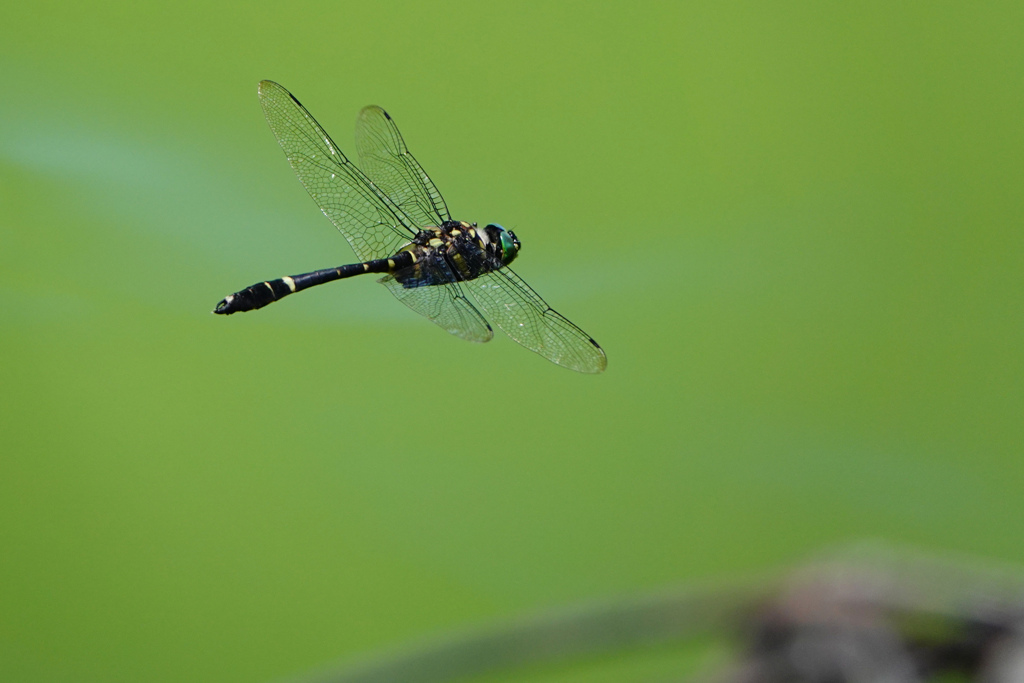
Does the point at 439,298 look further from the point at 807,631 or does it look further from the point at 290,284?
the point at 807,631

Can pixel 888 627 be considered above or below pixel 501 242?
below

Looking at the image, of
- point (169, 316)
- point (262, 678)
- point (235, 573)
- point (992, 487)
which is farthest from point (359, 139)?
point (992, 487)

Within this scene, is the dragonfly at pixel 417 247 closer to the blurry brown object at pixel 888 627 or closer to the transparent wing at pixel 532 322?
the transparent wing at pixel 532 322

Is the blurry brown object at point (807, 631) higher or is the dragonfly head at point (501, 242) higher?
the dragonfly head at point (501, 242)

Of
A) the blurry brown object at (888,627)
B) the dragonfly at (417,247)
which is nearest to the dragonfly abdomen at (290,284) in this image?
the dragonfly at (417,247)

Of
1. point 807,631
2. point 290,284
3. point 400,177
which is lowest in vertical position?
point 807,631

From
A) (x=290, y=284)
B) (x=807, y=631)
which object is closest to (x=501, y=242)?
(x=290, y=284)

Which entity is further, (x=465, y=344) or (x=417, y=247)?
(x=465, y=344)
